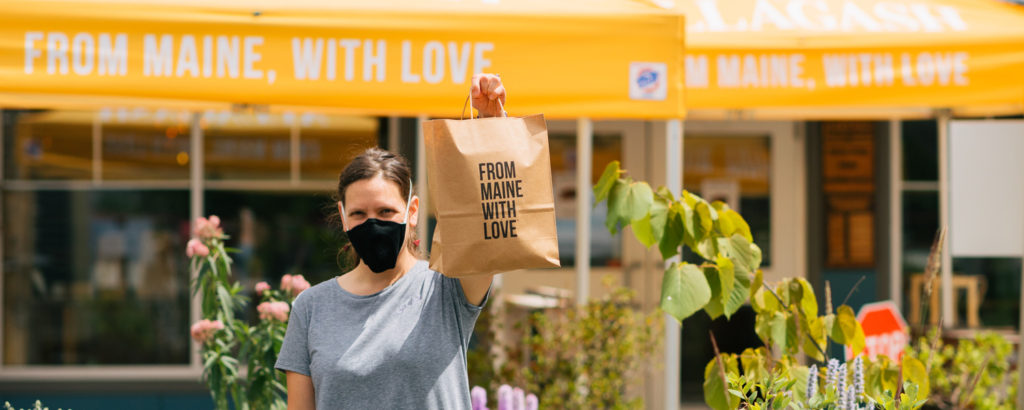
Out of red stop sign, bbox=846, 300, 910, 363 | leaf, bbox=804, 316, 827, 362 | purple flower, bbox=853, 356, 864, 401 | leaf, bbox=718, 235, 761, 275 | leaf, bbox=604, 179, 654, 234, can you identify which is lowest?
red stop sign, bbox=846, 300, 910, 363

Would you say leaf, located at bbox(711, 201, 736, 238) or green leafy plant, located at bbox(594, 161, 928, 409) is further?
leaf, located at bbox(711, 201, 736, 238)

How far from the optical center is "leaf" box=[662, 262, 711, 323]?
2.58 m

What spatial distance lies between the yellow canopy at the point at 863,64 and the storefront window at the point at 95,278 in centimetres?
369

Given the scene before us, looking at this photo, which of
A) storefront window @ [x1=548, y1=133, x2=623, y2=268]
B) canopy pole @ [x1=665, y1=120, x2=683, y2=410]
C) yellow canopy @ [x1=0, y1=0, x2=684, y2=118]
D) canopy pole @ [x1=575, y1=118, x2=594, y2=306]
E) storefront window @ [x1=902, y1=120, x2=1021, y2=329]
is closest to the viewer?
yellow canopy @ [x1=0, y1=0, x2=684, y2=118]

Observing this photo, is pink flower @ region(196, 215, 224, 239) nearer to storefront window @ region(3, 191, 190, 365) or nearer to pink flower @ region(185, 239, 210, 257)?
pink flower @ region(185, 239, 210, 257)

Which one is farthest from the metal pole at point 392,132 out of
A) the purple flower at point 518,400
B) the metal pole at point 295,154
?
the purple flower at point 518,400

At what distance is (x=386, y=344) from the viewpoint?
6.41 feet

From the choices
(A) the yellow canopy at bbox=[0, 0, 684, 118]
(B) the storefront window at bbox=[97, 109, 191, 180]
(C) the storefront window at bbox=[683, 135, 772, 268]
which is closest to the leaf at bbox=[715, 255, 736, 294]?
(A) the yellow canopy at bbox=[0, 0, 684, 118]

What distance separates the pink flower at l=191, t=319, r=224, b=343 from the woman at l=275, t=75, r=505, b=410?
1396 mm

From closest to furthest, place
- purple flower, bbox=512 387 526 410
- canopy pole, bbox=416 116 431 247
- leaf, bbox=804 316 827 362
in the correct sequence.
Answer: leaf, bbox=804 316 827 362, purple flower, bbox=512 387 526 410, canopy pole, bbox=416 116 431 247

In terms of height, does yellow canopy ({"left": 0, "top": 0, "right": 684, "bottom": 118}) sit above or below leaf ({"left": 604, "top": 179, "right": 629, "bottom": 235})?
above

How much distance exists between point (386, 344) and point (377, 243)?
0.23 meters

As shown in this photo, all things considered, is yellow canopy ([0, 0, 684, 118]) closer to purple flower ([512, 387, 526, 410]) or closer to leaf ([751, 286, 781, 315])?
leaf ([751, 286, 781, 315])

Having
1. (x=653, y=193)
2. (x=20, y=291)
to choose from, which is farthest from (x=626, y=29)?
(x=20, y=291)
